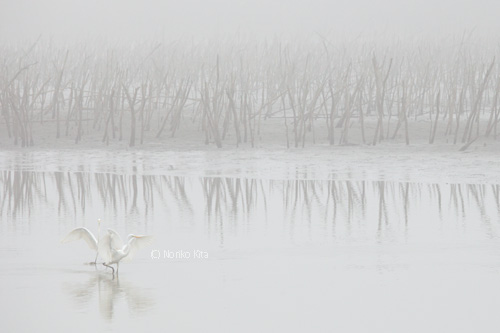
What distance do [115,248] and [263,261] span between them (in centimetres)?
84

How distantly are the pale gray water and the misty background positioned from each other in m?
25.6

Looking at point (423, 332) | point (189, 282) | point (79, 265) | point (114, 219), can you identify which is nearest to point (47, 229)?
point (114, 219)

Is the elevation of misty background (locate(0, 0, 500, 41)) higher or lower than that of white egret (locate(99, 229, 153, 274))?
higher

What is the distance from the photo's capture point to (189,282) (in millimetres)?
5207

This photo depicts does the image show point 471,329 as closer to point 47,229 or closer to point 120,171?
point 47,229

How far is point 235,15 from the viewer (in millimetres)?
38531

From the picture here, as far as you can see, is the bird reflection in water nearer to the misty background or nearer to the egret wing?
the egret wing

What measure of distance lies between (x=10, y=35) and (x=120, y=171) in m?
25.8

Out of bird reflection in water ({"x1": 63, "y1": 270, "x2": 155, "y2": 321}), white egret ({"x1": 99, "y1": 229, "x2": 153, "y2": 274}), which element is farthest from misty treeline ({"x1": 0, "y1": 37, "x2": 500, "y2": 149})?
bird reflection in water ({"x1": 63, "y1": 270, "x2": 155, "y2": 321})

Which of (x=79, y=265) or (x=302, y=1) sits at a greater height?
(x=302, y=1)

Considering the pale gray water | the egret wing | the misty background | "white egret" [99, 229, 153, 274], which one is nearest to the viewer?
the pale gray water

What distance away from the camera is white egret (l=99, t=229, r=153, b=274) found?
5.42m

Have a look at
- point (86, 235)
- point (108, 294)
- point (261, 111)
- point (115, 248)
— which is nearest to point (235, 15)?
point (261, 111)

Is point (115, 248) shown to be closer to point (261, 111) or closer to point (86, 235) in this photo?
point (86, 235)
